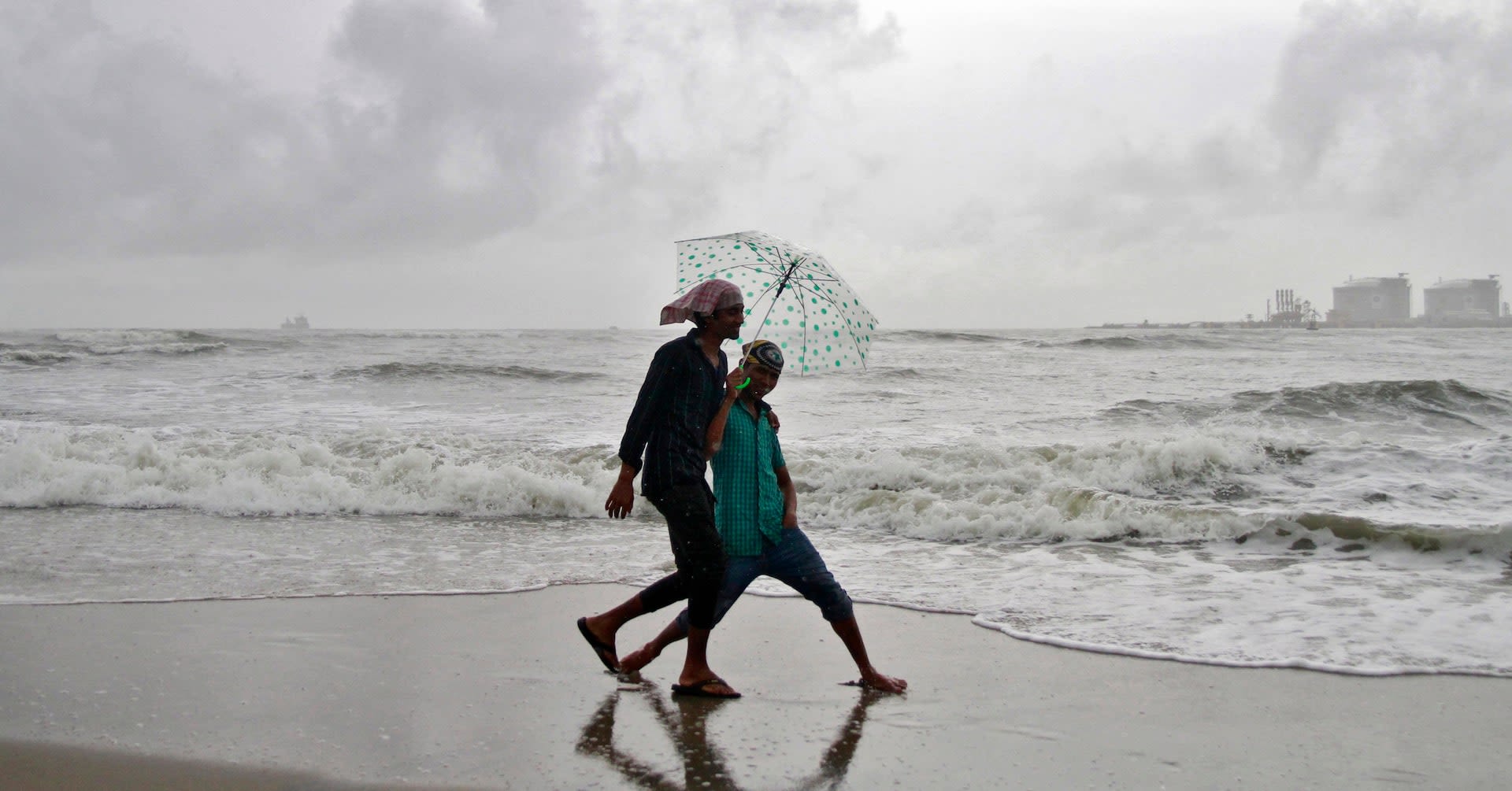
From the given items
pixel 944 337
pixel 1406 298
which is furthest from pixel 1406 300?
pixel 944 337

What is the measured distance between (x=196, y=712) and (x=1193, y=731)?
3.87 meters

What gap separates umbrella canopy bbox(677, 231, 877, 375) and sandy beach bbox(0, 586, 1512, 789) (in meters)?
1.50

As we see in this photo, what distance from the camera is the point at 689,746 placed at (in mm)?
3818

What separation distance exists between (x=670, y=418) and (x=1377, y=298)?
119426mm

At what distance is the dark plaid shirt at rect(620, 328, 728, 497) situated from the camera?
158 inches

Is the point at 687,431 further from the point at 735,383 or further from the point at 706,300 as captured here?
the point at 706,300

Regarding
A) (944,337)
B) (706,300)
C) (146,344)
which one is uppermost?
(146,344)

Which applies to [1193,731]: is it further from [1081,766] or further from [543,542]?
[543,542]

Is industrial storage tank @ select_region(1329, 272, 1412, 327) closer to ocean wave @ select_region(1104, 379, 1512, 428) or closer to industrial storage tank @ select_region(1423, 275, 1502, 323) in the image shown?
industrial storage tank @ select_region(1423, 275, 1502, 323)

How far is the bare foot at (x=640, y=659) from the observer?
459 cm

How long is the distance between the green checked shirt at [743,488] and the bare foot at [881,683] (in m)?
0.74

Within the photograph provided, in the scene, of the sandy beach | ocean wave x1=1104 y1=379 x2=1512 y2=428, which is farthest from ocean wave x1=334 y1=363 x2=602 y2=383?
the sandy beach

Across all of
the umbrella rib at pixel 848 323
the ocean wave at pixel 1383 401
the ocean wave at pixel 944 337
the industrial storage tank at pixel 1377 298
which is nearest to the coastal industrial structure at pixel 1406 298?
the industrial storage tank at pixel 1377 298

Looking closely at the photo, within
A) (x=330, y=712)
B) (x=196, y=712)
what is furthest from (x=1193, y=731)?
(x=196, y=712)
